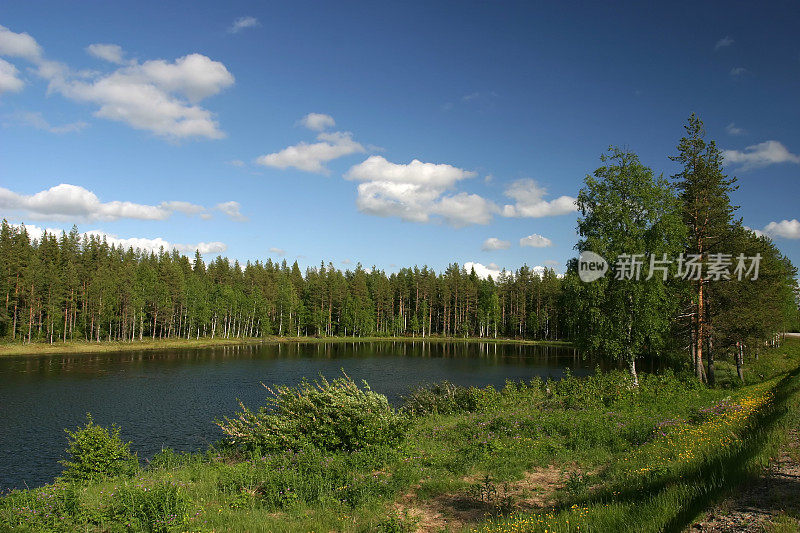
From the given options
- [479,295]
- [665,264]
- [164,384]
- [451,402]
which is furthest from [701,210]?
[479,295]

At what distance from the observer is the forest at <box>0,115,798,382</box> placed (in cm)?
2806

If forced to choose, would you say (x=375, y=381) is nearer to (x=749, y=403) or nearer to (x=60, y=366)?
(x=749, y=403)

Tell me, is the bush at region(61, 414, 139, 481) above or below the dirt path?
below

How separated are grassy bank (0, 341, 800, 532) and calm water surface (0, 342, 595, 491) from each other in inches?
272

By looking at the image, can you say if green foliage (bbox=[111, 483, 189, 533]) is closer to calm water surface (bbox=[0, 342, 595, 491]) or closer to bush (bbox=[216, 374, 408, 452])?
bush (bbox=[216, 374, 408, 452])

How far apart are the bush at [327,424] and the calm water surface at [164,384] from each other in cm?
616

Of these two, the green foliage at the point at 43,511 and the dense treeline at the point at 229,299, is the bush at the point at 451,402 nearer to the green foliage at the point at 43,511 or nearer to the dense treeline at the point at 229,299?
the green foliage at the point at 43,511

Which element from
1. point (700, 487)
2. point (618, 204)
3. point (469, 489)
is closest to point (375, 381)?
point (618, 204)

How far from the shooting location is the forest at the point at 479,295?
28062 millimetres

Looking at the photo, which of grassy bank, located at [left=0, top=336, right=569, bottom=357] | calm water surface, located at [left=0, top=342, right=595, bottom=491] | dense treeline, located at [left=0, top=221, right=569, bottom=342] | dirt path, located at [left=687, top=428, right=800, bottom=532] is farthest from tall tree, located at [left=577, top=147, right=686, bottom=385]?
grassy bank, located at [left=0, top=336, right=569, bottom=357]

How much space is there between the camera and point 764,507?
5.73 metres

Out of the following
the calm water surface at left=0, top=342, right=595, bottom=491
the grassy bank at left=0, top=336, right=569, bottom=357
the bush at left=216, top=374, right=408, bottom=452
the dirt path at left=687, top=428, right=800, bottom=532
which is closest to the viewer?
the dirt path at left=687, top=428, right=800, bottom=532

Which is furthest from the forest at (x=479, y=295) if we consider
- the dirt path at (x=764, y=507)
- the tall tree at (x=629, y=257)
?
the dirt path at (x=764, y=507)

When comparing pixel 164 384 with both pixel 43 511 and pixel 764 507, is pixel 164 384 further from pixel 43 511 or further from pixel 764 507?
pixel 764 507
